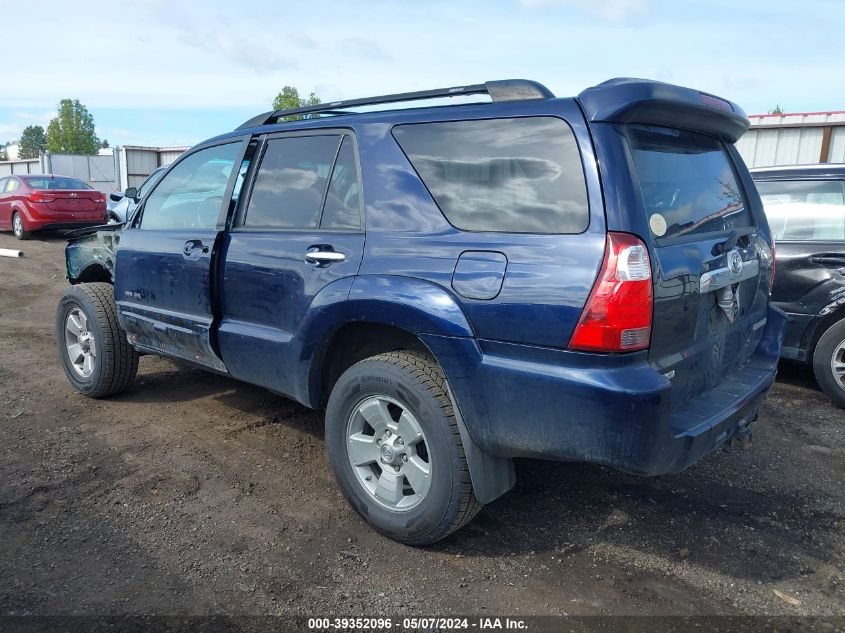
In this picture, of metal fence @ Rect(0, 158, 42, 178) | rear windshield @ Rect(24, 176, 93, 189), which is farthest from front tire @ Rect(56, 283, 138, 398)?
metal fence @ Rect(0, 158, 42, 178)

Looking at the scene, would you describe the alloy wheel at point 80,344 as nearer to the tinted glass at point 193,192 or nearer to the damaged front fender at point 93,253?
the damaged front fender at point 93,253

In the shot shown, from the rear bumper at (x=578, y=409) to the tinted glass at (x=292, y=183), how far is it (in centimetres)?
115

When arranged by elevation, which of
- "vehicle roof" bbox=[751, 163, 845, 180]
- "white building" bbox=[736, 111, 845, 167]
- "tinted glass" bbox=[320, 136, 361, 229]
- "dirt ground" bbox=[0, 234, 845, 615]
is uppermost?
"white building" bbox=[736, 111, 845, 167]

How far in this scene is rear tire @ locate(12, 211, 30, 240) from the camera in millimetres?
14677

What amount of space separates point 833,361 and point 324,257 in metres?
3.99

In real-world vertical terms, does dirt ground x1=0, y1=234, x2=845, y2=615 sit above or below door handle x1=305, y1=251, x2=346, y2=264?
below

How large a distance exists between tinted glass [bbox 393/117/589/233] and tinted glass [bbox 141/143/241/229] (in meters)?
1.50

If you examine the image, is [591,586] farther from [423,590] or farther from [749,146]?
[749,146]

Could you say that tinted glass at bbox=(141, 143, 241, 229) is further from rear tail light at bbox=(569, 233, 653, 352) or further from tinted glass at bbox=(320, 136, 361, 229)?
rear tail light at bbox=(569, 233, 653, 352)

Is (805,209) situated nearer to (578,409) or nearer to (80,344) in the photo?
(578,409)

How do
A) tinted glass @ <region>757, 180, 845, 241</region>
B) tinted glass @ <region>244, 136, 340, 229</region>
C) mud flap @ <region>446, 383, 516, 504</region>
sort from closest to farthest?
mud flap @ <region>446, 383, 516, 504</region> → tinted glass @ <region>244, 136, 340, 229</region> → tinted glass @ <region>757, 180, 845, 241</region>

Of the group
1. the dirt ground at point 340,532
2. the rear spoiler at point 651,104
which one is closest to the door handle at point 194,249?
the dirt ground at point 340,532

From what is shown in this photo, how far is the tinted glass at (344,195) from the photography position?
10.5 feet

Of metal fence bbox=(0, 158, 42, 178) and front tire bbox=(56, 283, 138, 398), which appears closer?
front tire bbox=(56, 283, 138, 398)
